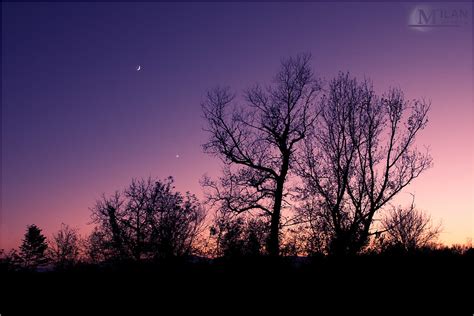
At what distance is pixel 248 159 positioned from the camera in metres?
23.4

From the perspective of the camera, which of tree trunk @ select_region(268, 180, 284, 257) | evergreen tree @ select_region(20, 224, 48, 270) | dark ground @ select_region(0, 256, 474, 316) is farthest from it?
evergreen tree @ select_region(20, 224, 48, 270)

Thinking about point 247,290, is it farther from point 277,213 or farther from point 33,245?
point 33,245

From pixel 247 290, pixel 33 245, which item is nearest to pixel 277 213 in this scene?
pixel 247 290

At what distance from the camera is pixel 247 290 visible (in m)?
7.62

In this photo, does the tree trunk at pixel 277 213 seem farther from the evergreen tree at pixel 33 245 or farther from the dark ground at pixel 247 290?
the evergreen tree at pixel 33 245

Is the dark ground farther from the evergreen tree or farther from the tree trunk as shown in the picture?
the evergreen tree

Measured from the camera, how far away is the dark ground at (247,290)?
727cm

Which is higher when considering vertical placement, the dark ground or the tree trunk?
the tree trunk

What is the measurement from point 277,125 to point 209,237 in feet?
25.8

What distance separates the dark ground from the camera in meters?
7.27

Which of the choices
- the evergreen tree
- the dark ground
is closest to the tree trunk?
the dark ground

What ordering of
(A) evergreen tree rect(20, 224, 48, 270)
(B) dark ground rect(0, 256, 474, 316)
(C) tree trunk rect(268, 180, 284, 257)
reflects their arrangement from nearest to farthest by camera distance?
1. (B) dark ground rect(0, 256, 474, 316)
2. (C) tree trunk rect(268, 180, 284, 257)
3. (A) evergreen tree rect(20, 224, 48, 270)

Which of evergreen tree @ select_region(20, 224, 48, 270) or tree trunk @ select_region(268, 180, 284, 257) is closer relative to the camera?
tree trunk @ select_region(268, 180, 284, 257)

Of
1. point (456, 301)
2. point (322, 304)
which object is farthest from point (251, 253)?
point (456, 301)
